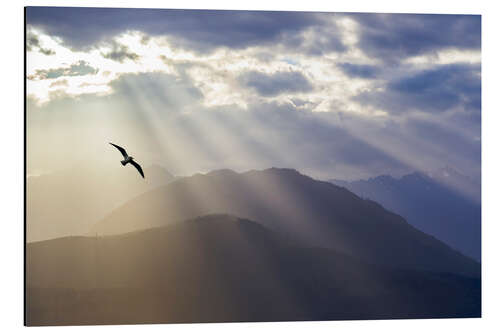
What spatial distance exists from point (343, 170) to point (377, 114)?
2.95ft

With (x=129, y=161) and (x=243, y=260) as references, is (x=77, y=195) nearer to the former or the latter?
(x=129, y=161)

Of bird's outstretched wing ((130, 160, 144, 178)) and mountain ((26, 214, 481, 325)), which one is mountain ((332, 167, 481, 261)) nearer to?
mountain ((26, 214, 481, 325))

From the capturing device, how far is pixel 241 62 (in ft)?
26.4

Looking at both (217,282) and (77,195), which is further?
(217,282)

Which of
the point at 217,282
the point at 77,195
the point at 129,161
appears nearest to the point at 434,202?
the point at 217,282

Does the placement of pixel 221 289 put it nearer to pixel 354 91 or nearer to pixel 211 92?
pixel 211 92

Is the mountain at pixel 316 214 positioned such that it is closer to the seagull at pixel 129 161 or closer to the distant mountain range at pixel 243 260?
the distant mountain range at pixel 243 260

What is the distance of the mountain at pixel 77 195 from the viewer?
24.5 ft

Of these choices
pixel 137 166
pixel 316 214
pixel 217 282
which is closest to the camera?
pixel 137 166

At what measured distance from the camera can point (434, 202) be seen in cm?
823

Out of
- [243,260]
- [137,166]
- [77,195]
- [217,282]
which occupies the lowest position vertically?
[217,282]

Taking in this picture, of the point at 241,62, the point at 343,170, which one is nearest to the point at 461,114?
the point at 343,170

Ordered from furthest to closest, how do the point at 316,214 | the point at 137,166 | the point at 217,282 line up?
the point at 316,214, the point at 217,282, the point at 137,166

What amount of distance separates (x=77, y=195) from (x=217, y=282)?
6.97ft
